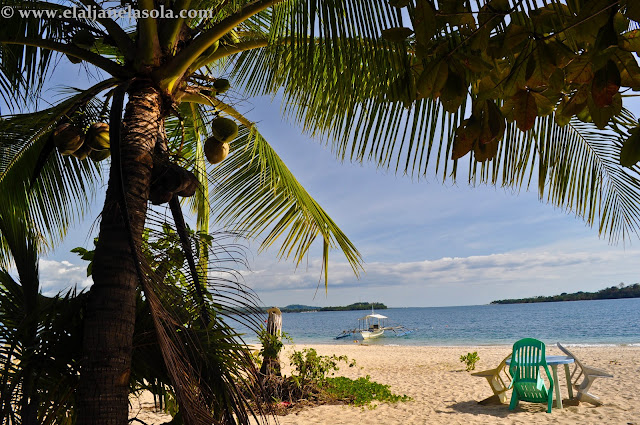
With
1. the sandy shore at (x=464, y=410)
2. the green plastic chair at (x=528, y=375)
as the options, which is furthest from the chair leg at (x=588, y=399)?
the green plastic chair at (x=528, y=375)

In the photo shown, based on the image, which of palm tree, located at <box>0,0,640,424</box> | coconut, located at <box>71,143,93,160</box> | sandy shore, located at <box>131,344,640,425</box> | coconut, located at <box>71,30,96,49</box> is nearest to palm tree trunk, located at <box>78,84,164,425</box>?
palm tree, located at <box>0,0,640,424</box>

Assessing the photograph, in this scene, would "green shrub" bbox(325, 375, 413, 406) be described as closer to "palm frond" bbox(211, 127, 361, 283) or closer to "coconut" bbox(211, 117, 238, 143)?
"palm frond" bbox(211, 127, 361, 283)

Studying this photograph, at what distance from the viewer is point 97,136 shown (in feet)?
8.46

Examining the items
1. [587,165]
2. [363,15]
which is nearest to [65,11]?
[363,15]

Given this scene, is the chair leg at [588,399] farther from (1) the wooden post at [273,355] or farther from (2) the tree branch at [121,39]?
(2) the tree branch at [121,39]

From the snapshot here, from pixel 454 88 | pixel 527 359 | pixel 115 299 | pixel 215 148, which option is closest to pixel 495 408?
pixel 527 359

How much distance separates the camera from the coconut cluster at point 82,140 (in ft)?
8.09

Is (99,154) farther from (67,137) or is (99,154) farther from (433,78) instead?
(433,78)

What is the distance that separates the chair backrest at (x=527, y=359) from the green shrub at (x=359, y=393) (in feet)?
6.39

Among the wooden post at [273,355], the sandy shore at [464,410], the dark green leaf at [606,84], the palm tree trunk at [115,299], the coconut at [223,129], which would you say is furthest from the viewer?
the wooden post at [273,355]

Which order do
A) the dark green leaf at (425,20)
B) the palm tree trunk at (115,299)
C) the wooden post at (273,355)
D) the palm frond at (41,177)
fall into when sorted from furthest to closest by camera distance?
1. the wooden post at (273,355)
2. the palm frond at (41,177)
3. the palm tree trunk at (115,299)
4. the dark green leaf at (425,20)

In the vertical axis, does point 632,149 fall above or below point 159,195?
below

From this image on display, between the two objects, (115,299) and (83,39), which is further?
(83,39)

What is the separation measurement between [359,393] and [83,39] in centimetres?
664
